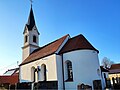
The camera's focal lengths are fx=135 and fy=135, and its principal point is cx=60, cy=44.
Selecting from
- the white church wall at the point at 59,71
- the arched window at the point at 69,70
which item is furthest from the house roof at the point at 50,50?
the arched window at the point at 69,70

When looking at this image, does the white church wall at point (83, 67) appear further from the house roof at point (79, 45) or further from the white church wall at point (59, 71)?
the white church wall at point (59, 71)

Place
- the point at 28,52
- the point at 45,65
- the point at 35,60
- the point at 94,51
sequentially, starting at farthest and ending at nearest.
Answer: the point at 28,52 → the point at 35,60 → the point at 45,65 → the point at 94,51

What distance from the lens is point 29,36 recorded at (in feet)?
88.7

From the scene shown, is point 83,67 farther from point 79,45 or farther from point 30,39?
point 30,39

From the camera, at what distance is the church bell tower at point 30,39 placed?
1045 inches

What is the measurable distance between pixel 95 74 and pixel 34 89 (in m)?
7.07

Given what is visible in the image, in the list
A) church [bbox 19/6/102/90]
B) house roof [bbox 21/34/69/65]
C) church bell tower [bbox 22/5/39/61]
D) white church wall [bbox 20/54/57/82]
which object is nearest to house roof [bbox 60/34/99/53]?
church [bbox 19/6/102/90]

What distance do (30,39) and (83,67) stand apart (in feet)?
47.7

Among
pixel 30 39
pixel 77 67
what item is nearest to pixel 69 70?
pixel 77 67

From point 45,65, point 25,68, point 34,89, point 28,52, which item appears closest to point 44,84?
point 34,89

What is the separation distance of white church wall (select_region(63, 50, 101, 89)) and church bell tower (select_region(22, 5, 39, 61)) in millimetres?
11841

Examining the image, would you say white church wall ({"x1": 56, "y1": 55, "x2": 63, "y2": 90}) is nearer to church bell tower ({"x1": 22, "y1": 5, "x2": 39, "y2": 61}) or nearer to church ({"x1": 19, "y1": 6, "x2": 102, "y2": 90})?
church ({"x1": 19, "y1": 6, "x2": 102, "y2": 90})

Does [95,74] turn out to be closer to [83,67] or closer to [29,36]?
[83,67]

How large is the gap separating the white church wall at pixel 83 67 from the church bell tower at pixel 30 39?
11.8 metres
